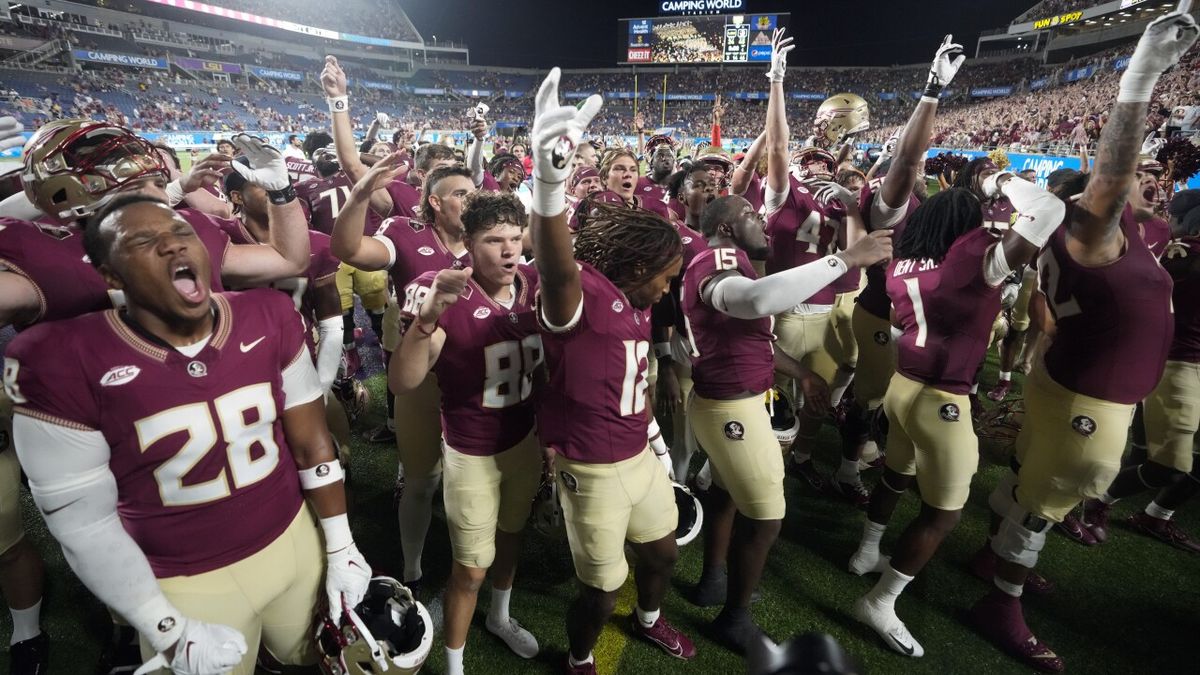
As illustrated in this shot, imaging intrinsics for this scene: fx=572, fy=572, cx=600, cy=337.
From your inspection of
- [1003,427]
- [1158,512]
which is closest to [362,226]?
[1003,427]

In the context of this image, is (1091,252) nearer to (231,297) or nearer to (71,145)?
(231,297)

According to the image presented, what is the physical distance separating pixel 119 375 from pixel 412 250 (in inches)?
84.8

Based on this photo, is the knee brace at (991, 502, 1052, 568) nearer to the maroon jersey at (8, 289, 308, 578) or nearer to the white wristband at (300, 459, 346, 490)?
the white wristband at (300, 459, 346, 490)

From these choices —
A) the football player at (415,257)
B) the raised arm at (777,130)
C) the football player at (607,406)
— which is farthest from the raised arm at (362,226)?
the raised arm at (777,130)

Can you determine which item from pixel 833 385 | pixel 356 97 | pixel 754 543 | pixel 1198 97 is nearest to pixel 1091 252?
pixel 754 543

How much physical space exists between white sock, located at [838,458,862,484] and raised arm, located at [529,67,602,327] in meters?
3.35

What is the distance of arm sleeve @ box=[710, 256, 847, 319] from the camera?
2.28 meters

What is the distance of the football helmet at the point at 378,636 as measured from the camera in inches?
74.8

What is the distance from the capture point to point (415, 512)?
3.21m

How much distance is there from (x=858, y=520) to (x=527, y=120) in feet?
169

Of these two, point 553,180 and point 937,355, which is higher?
point 553,180

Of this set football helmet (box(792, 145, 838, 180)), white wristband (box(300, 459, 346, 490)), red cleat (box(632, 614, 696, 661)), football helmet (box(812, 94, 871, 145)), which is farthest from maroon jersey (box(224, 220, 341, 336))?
football helmet (box(812, 94, 871, 145))

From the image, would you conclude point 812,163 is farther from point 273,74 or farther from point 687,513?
point 273,74

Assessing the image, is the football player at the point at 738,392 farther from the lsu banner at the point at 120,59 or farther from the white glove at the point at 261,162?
the lsu banner at the point at 120,59
